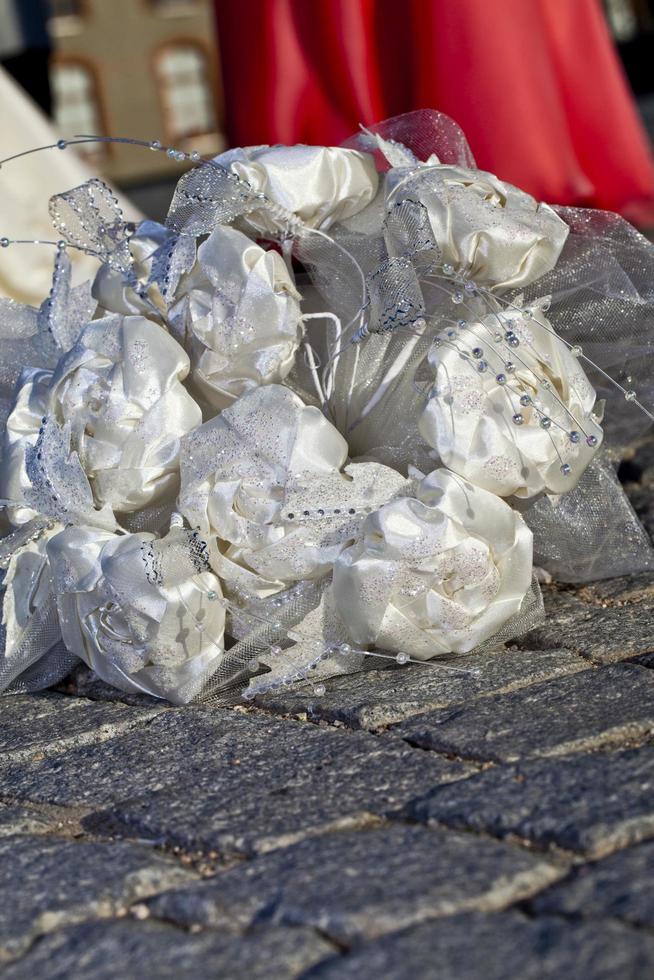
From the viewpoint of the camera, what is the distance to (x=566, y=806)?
1.20 metres

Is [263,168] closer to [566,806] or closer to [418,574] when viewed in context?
[418,574]

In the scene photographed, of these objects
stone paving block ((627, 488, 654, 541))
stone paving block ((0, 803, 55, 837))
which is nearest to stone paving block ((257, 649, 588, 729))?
stone paving block ((0, 803, 55, 837))

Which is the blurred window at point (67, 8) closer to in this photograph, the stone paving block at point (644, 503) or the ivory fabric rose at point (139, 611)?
the stone paving block at point (644, 503)

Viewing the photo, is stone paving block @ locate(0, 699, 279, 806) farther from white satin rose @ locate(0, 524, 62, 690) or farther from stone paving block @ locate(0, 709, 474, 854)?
white satin rose @ locate(0, 524, 62, 690)

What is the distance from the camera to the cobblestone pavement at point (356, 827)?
1.02m

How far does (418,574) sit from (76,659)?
571 millimetres

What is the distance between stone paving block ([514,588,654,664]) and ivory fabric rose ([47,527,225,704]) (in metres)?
0.45

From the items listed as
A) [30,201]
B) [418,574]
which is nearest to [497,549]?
[418,574]

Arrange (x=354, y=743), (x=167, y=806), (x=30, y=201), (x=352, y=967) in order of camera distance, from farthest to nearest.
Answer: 1. (x=30, y=201)
2. (x=354, y=743)
3. (x=167, y=806)
4. (x=352, y=967)

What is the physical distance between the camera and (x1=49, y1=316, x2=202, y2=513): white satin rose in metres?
1.81

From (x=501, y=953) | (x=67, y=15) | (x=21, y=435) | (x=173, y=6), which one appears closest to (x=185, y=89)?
(x=173, y=6)

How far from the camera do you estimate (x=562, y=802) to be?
3.97 feet

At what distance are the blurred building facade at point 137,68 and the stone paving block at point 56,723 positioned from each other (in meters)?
17.6

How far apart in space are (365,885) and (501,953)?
0.17m
